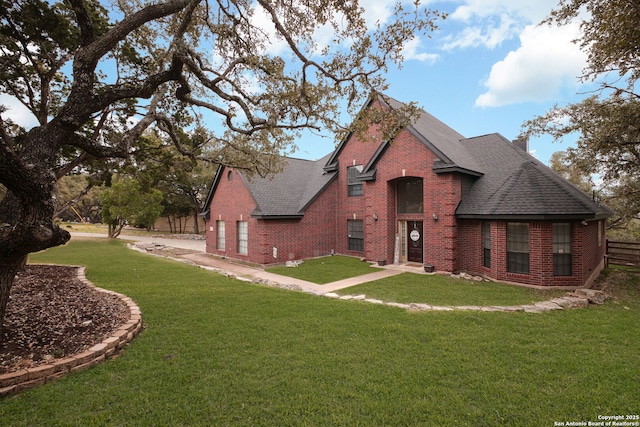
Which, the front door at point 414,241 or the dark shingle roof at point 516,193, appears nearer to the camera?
the dark shingle roof at point 516,193

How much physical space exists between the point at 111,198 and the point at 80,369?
26552mm

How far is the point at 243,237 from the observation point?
16.7 metres

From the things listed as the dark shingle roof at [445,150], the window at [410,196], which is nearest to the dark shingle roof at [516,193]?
the dark shingle roof at [445,150]

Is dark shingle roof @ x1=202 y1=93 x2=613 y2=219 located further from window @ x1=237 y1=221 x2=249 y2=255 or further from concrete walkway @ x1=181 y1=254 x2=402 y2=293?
concrete walkway @ x1=181 y1=254 x2=402 y2=293

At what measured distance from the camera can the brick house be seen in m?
10.3

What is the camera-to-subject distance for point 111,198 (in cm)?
2611

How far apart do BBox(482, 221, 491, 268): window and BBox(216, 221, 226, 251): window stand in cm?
1389

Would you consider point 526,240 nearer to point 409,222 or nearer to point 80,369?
point 409,222

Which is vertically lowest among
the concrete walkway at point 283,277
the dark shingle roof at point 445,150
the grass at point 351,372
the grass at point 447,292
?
the concrete walkway at point 283,277

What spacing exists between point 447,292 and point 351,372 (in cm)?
631

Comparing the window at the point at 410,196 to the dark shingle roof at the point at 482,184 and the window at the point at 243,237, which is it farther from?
the window at the point at 243,237

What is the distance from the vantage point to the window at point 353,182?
17094 millimetres

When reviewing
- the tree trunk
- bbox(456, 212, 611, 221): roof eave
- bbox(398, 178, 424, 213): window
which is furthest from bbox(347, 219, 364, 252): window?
the tree trunk

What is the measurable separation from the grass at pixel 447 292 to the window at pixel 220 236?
10.9 meters
